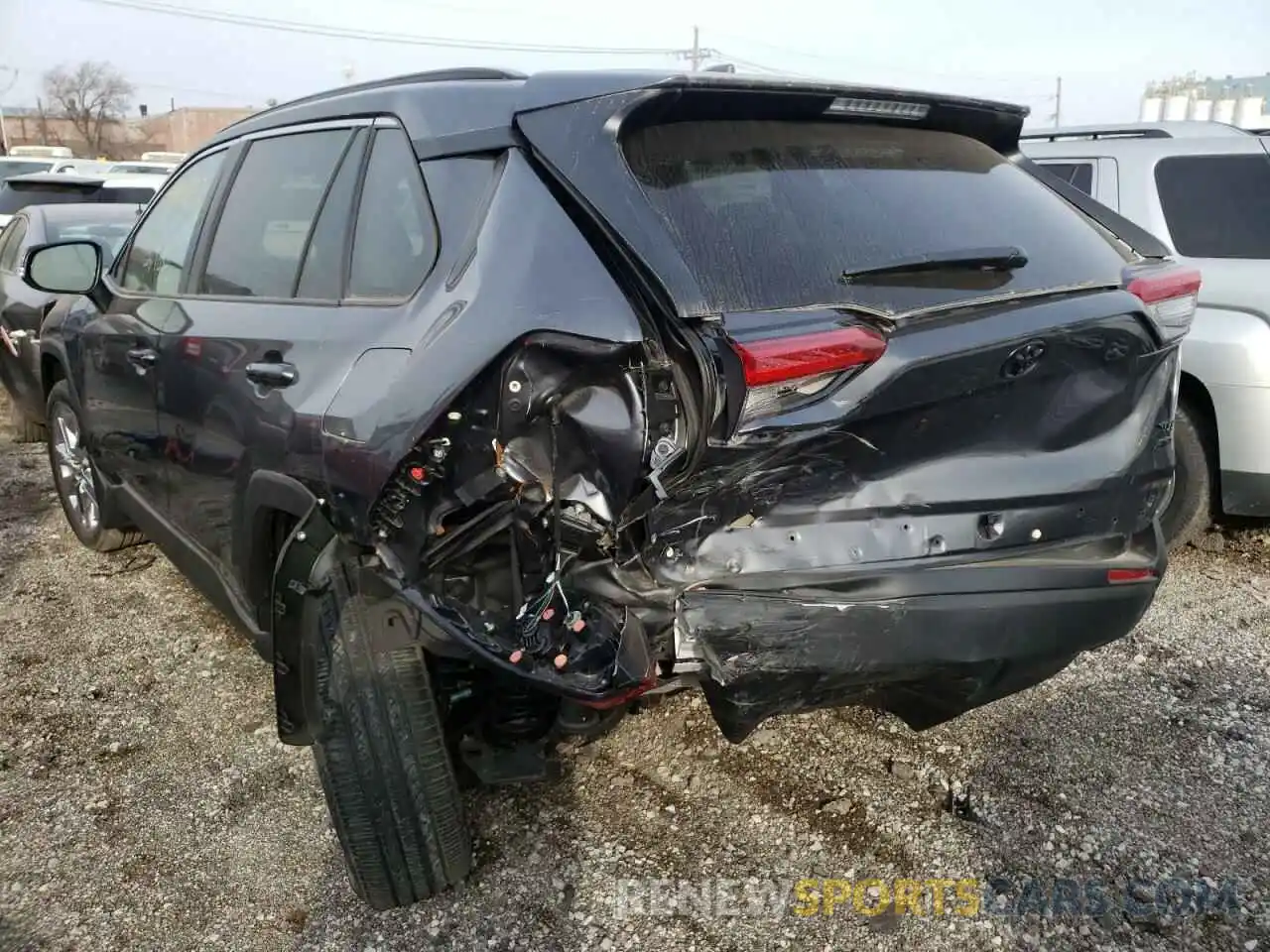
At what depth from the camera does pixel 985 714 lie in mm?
3230

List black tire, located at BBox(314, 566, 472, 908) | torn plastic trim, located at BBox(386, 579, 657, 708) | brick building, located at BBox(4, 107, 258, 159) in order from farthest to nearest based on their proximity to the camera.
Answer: brick building, located at BBox(4, 107, 258, 159), black tire, located at BBox(314, 566, 472, 908), torn plastic trim, located at BBox(386, 579, 657, 708)

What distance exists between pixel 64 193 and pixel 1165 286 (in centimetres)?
963

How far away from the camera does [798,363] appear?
5.90ft

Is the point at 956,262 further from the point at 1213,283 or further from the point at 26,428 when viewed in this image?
the point at 26,428

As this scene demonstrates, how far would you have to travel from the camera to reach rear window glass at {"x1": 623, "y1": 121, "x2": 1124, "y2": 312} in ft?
6.51

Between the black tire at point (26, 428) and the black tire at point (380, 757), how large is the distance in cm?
543

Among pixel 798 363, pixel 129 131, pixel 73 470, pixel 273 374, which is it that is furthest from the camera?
pixel 129 131

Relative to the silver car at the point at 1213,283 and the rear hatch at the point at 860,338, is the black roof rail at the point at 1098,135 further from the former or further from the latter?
the rear hatch at the point at 860,338

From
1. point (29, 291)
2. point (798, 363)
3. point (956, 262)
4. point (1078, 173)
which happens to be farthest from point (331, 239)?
point (29, 291)

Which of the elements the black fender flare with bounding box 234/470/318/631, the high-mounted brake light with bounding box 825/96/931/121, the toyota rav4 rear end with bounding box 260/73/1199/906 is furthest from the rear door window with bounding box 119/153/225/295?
the high-mounted brake light with bounding box 825/96/931/121

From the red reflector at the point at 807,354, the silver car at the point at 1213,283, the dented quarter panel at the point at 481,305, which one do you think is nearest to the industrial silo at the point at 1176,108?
the silver car at the point at 1213,283

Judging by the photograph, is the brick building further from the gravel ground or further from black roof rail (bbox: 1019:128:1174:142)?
the gravel ground

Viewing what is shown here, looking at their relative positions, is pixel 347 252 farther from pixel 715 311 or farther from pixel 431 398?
pixel 715 311

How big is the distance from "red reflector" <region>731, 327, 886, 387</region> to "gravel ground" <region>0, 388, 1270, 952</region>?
1.36 metres
